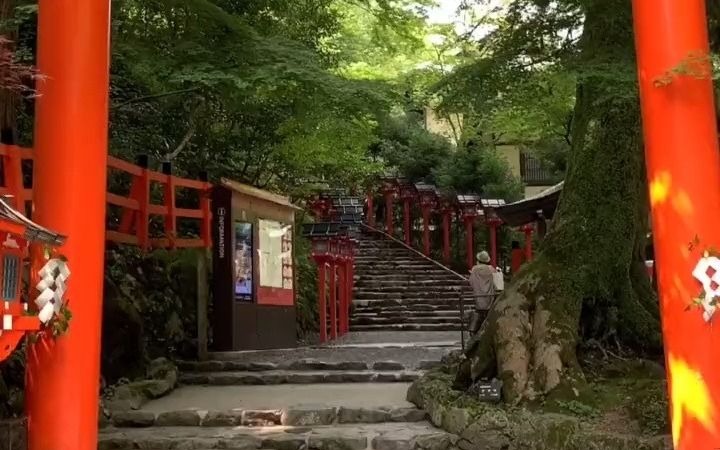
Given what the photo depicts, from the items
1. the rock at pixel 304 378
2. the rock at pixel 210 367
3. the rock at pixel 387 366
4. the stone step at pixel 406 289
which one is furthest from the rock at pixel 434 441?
the stone step at pixel 406 289

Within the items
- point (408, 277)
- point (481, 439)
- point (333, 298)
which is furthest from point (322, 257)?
point (481, 439)

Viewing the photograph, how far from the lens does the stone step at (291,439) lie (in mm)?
6359

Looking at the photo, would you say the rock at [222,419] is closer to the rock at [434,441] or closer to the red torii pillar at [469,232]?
the rock at [434,441]

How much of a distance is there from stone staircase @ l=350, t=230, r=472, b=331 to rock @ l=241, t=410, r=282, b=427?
23.6 ft

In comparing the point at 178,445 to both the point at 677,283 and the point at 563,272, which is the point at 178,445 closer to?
the point at 563,272

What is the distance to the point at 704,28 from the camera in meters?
4.64

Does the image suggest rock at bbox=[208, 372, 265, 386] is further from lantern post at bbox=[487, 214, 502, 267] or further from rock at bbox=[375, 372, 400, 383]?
lantern post at bbox=[487, 214, 502, 267]

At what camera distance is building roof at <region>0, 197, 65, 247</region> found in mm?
3629

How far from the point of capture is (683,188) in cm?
444

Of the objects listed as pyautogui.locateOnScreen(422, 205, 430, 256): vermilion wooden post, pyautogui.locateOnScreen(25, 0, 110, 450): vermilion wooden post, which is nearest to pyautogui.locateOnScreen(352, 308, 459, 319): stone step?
pyautogui.locateOnScreen(422, 205, 430, 256): vermilion wooden post

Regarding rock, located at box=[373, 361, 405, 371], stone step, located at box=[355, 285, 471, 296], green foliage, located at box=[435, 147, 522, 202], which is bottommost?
rock, located at box=[373, 361, 405, 371]

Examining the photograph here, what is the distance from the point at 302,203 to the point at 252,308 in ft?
22.9

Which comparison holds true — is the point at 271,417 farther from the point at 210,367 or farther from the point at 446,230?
the point at 446,230

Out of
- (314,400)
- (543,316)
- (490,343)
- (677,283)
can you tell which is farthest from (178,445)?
(677,283)
